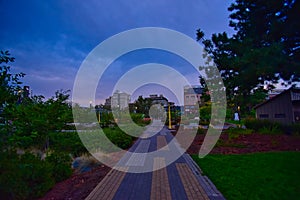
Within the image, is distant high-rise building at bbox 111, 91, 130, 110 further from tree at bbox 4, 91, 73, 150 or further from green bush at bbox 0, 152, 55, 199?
green bush at bbox 0, 152, 55, 199

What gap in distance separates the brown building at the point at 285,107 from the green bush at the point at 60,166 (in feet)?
48.1

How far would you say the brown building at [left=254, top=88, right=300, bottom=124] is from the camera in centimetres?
1440

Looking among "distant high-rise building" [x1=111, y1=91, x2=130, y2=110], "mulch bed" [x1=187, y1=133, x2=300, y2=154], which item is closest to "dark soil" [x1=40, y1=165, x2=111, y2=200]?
"mulch bed" [x1=187, y1=133, x2=300, y2=154]

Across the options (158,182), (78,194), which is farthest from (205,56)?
(78,194)

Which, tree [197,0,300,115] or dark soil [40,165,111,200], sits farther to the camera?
tree [197,0,300,115]

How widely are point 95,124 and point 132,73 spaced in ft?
14.1

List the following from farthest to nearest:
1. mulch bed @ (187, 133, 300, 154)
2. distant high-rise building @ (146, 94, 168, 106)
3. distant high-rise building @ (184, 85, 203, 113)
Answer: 1. distant high-rise building @ (146, 94, 168, 106)
2. distant high-rise building @ (184, 85, 203, 113)
3. mulch bed @ (187, 133, 300, 154)

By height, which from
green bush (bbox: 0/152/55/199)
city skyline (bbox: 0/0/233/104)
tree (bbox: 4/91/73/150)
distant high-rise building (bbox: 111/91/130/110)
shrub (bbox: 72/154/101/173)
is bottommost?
shrub (bbox: 72/154/101/173)

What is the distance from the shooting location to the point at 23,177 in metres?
3.52

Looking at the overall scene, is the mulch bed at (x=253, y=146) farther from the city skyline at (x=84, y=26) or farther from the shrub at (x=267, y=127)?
the city skyline at (x=84, y=26)

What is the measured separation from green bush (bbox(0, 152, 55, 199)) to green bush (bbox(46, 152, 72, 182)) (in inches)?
23.3

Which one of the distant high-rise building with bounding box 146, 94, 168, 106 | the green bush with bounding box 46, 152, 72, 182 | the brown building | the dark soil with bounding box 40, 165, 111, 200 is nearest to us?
the dark soil with bounding box 40, 165, 111, 200

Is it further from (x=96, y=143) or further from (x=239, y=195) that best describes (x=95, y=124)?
(x=239, y=195)

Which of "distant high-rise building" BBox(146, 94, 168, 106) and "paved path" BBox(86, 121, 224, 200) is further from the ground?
"distant high-rise building" BBox(146, 94, 168, 106)
